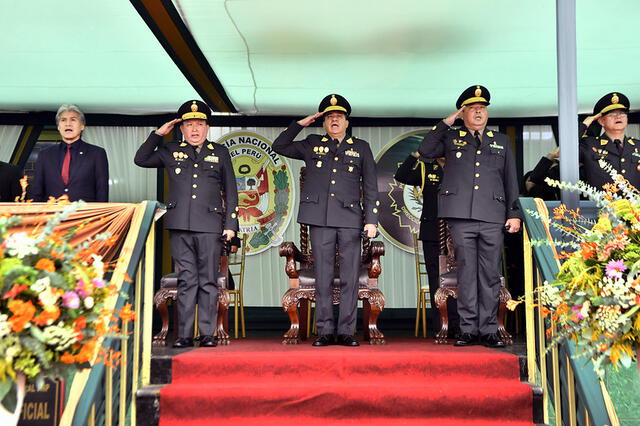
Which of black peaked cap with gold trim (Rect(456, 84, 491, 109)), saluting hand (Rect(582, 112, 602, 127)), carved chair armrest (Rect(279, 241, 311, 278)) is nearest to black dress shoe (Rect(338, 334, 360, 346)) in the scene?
carved chair armrest (Rect(279, 241, 311, 278))

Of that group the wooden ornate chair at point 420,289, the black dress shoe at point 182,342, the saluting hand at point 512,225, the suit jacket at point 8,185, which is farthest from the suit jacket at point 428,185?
the suit jacket at point 8,185

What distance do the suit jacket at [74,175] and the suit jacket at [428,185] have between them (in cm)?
234

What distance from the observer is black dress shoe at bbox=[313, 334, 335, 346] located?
4379 mm

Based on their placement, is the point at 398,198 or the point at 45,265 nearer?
the point at 45,265

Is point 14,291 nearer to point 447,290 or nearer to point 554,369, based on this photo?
point 554,369

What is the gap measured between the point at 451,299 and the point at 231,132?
330 cm

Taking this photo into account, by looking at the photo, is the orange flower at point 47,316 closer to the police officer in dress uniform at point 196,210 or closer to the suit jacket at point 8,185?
the police officer in dress uniform at point 196,210

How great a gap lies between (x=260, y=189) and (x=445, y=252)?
2.72 m

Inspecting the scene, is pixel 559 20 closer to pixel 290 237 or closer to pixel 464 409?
pixel 464 409

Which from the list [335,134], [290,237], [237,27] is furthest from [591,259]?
[290,237]

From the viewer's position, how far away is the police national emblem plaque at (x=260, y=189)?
7434 mm

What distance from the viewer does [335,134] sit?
188 inches

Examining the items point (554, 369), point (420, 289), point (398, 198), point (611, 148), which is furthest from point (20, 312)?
point (398, 198)

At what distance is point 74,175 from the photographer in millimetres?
4695
